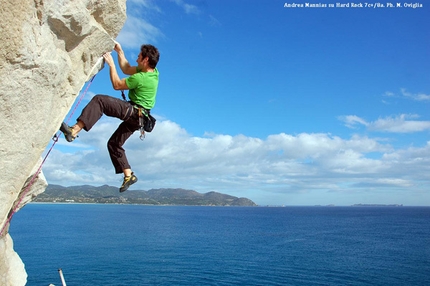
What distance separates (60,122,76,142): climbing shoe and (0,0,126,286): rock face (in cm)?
12

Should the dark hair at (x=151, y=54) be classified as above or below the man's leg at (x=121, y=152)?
above

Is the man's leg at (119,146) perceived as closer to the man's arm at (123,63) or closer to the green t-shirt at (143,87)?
the green t-shirt at (143,87)

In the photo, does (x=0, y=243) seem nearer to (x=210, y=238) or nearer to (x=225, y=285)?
(x=225, y=285)

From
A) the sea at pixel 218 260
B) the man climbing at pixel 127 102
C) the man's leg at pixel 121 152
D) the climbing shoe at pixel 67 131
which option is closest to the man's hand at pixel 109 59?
the man climbing at pixel 127 102

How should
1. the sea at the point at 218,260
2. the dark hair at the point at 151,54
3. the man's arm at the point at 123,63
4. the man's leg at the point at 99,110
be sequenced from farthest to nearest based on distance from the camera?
the sea at the point at 218,260
the man's arm at the point at 123,63
the dark hair at the point at 151,54
the man's leg at the point at 99,110

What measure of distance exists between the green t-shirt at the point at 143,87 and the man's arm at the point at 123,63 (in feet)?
0.69

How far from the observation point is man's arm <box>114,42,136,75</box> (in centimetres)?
773

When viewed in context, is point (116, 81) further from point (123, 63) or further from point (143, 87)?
point (123, 63)

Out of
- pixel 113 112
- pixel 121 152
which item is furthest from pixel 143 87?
pixel 121 152

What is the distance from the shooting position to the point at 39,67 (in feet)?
19.4

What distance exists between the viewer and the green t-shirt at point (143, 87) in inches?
281

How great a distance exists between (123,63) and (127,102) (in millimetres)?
1185

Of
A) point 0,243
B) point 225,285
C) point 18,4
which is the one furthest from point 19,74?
point 225,285

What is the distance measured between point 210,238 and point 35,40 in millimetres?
87526
